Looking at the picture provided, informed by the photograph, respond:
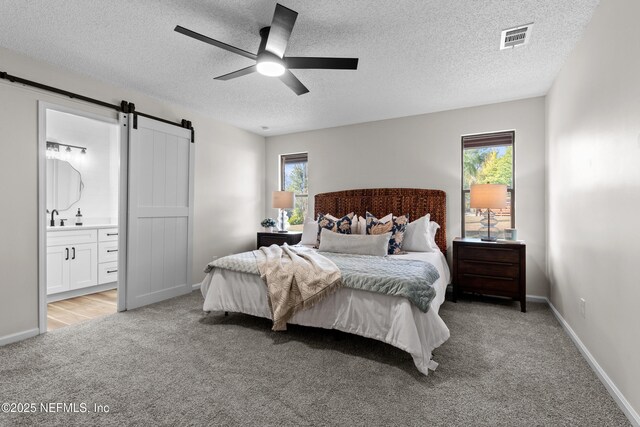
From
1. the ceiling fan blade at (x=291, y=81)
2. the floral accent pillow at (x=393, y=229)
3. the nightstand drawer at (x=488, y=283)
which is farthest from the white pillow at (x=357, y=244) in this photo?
the ceiling fan blade at (x=291, y=81)

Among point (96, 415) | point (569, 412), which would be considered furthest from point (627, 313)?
point (96, 415)

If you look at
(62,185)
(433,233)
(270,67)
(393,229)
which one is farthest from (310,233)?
(62,185)

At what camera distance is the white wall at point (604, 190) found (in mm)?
1676

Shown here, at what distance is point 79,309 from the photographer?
12.0ft

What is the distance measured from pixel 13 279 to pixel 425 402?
137 inches

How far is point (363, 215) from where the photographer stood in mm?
4680

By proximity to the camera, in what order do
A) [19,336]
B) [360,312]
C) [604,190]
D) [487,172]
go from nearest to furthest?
1. [604,190]
2. [360,312]
3. [19,336]
4. [487,172]

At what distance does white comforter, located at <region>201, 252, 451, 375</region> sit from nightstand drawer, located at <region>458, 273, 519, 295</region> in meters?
0.87

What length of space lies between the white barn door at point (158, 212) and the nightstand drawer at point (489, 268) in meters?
3.59

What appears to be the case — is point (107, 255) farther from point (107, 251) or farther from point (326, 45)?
point (326, 45)

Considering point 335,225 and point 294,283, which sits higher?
point 335,225

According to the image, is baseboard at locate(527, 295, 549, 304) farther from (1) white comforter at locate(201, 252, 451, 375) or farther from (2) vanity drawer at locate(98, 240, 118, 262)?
(2) vanity drawer at locate(98, 240, 118, 262)

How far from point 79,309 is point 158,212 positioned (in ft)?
4.68

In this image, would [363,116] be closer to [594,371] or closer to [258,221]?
[258,221]
